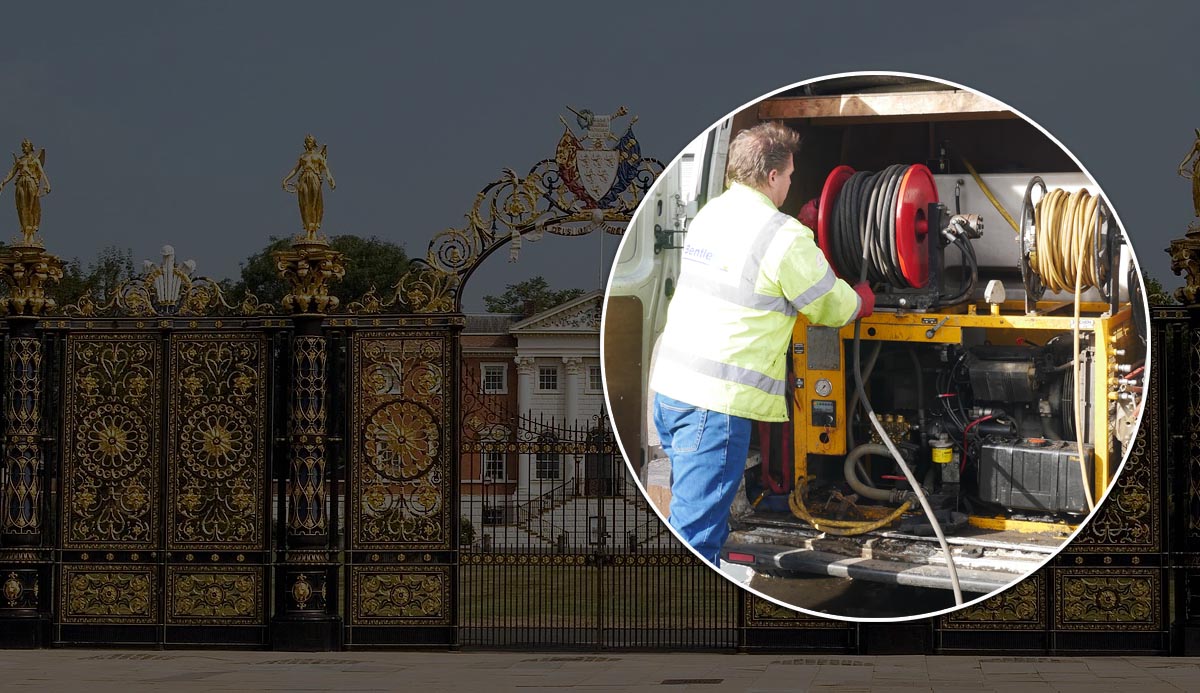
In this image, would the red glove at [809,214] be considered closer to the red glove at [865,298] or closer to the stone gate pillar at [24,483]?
the red glove at [865,298]

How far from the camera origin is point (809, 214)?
37.8 feet

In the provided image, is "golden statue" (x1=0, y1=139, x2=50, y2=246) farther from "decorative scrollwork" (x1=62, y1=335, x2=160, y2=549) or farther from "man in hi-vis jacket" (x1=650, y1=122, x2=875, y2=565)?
"man in hi-vis jacket" (x1=650, y1=122, x2=875, y2=565)

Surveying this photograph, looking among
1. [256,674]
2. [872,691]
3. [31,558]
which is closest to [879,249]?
[872,691]

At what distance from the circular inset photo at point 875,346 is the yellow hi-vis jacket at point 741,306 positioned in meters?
0.02

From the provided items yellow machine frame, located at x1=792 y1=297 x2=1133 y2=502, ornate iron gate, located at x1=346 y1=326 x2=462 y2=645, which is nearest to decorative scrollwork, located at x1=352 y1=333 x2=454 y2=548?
ornate iron gate, located at x1=346 y1=326 x2=462 y2=645

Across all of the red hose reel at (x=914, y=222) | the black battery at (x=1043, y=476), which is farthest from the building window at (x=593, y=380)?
the black battery at (x=1043, y=476)

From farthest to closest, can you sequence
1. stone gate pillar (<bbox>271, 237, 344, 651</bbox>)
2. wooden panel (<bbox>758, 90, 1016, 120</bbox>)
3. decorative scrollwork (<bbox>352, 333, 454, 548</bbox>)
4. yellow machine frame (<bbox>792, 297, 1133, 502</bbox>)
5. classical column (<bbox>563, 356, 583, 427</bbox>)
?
classical column (<bbox>563, 356, 583, 427</bbox>)
decorative scrollwork (<bbox>352, 333, 454, 548</bbox>)
stone gate pillar (<bbox>271, 237, 344, 651</bbox>)
wooden panel (<bbox>758, 90, 1016, 120</bbox>)
yellow machine frame (<bbox>792, 297, 1133, 502</bbox>)

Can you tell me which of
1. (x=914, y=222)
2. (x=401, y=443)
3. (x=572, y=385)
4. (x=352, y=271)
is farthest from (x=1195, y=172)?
(x=352, y=271)

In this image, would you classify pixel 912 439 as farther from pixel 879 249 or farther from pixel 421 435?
pixel 421 435

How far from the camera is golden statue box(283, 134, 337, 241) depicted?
12234 millimetres

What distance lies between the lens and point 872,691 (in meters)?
10.1

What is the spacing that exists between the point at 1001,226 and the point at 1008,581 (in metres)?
2.68

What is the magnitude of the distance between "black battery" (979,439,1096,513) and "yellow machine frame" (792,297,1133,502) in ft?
0.51

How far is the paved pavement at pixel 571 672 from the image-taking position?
1045 centimetres
